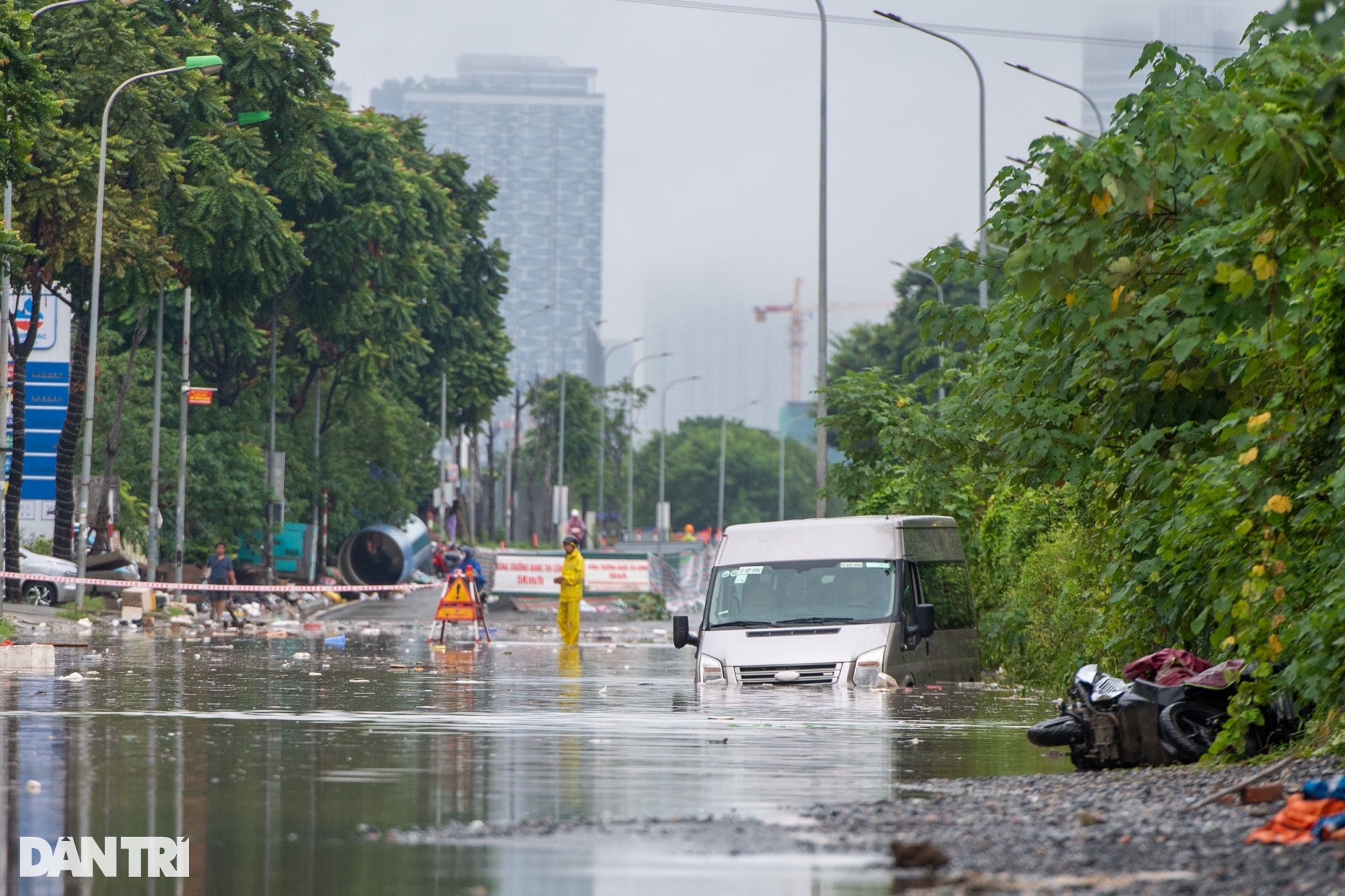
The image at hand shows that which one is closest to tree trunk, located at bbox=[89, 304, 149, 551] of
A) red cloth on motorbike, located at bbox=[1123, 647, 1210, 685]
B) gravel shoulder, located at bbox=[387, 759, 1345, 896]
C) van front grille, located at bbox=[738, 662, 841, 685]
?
van front grille, located at bbox=[738, 662, 841, 685]

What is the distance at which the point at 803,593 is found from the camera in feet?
58.7

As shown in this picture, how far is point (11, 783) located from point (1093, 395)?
7885 mm

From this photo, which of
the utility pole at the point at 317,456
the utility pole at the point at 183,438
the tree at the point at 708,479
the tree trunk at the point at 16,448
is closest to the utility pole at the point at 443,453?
the utility pole at the point at 317,456

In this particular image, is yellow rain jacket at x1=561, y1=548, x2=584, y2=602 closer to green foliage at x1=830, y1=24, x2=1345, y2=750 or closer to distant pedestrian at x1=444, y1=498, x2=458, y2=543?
green foliage at x1=830, y1=24, x2=1345, y2=750

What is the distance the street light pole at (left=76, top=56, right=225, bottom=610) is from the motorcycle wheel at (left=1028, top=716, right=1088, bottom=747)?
2847 cm

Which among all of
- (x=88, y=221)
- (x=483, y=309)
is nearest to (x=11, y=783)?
(x=88, y=221)

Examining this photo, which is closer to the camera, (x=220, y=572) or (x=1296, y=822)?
(x=1296, y=822)

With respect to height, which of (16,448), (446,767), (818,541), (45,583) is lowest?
(446,767)

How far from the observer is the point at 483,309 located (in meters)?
67.2

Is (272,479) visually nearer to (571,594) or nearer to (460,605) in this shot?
(460,605)

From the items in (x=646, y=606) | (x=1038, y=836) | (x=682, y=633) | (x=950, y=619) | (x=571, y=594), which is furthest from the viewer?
(x=646, y=606)

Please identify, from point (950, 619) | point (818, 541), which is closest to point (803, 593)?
point (818, 541)

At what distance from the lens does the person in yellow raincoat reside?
3155 cm

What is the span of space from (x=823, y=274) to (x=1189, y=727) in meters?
27.4
